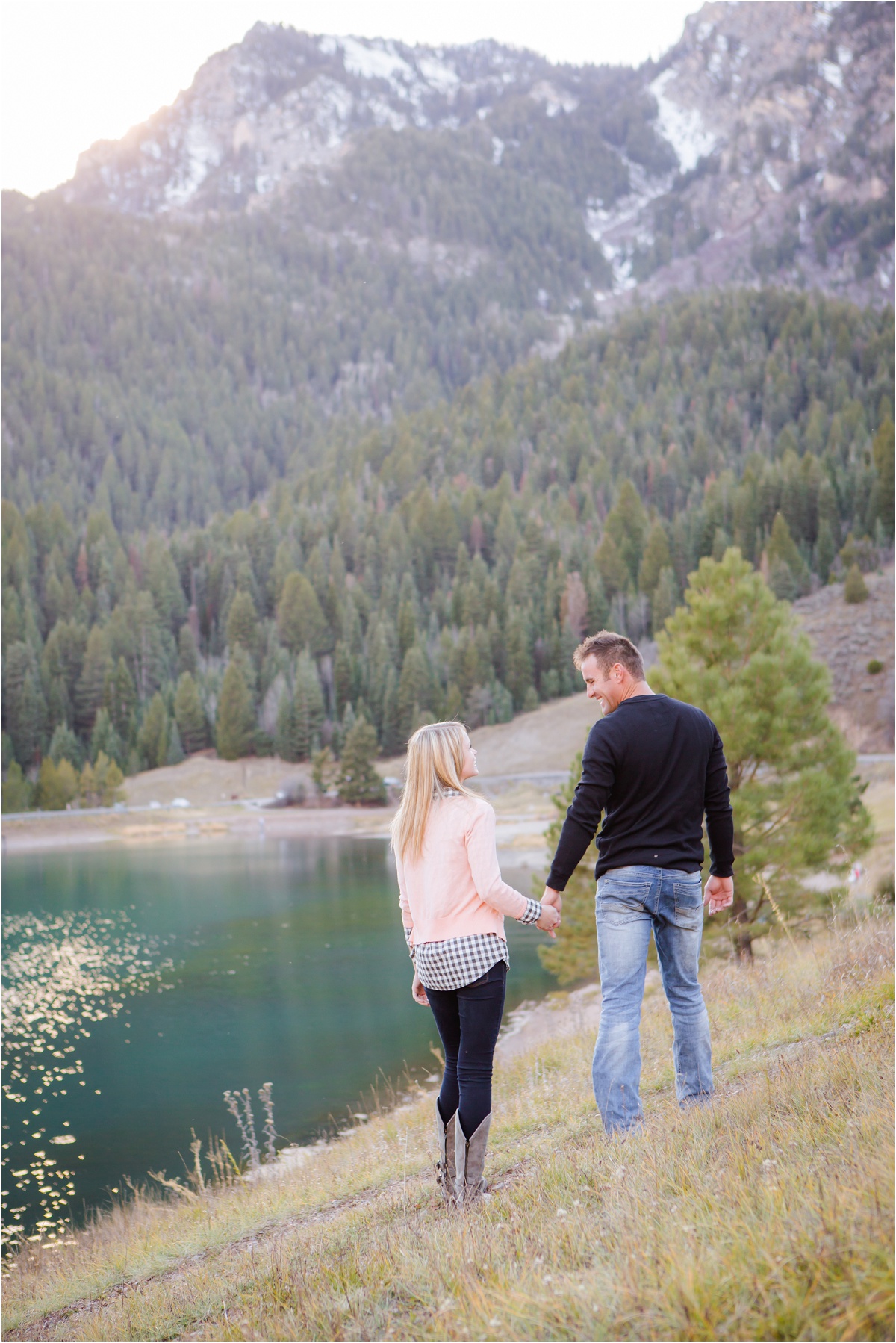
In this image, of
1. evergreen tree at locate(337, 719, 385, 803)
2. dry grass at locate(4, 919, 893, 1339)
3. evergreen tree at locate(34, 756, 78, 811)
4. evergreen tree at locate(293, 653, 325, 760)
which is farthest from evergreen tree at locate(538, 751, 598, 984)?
evergreen tree at locate(293, 653, 325, 760)

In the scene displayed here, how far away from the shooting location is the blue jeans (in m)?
4.20

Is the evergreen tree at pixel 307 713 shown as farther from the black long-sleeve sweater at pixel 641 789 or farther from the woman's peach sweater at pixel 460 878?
the woman's peach sweater at pixel 460 878

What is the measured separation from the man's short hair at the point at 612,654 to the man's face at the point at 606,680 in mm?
14

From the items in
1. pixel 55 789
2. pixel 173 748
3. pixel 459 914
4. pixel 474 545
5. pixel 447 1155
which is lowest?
pixel 173 748

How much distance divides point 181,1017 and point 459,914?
17822 mm

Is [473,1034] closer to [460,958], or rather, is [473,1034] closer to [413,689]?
[460,958]

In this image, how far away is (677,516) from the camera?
99.7 meters

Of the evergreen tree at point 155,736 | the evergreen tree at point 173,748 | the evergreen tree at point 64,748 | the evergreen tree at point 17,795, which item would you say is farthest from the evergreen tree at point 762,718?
the evergreen tree at point 64,748

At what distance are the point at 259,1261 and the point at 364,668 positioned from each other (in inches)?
3405

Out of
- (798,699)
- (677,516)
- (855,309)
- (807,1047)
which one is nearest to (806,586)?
(677,516)

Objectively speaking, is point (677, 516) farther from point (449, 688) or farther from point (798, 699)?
point (798, 699)

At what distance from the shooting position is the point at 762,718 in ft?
40.8

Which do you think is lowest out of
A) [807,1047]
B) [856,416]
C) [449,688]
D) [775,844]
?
[449,688]

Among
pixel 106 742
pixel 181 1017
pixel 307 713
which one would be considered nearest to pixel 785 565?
pixel 307 713
